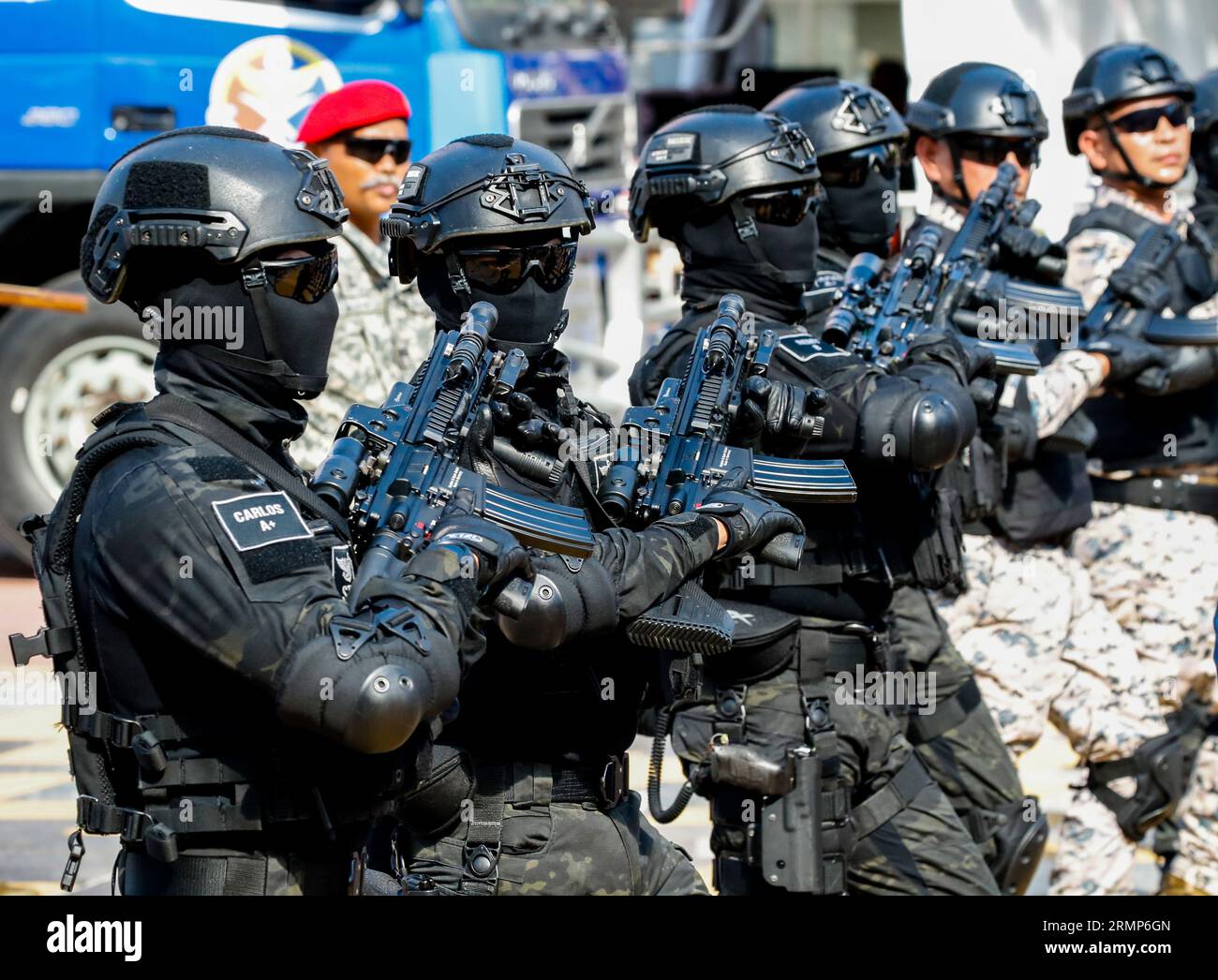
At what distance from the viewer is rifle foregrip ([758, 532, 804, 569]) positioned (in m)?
4.05

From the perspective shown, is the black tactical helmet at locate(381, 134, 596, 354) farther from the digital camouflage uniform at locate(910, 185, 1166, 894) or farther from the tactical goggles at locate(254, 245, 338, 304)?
the digital camouflage uniform at locate(910, 185, 1166, 894)

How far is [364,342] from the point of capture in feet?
20.1

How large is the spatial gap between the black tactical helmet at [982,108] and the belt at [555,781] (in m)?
3.36

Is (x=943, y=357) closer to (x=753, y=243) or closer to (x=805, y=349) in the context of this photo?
(x=805, y=349)

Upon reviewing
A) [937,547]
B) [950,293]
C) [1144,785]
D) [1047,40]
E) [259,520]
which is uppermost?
[1047,40]

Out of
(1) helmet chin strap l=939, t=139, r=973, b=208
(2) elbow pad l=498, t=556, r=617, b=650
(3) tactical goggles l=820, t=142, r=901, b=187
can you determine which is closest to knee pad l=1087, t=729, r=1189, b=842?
(1) helmet chin strap l=939, t=139, r=973, b=208

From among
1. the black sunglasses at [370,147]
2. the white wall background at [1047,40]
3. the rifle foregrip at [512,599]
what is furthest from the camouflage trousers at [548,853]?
the white wall background at [1047,40]

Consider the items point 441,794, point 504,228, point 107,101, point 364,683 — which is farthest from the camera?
point 107,101

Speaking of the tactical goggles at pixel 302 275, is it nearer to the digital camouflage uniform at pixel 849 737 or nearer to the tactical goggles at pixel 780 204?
the digital camouflage uniform at pixel 849 737

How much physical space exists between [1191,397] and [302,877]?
15.5 feet

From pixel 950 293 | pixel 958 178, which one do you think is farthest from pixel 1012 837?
pixel 958 178

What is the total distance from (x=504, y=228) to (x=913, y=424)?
4.24 feet

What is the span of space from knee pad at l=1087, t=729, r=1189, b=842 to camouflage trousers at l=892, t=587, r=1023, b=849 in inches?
33.9
